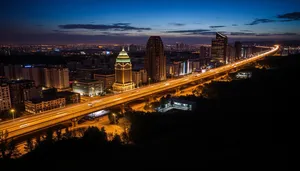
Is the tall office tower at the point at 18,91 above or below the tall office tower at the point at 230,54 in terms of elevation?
below

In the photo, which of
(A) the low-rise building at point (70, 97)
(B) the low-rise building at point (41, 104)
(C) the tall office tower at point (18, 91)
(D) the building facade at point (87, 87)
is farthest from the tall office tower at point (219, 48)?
(C) the tall office tower at point (18, 91)

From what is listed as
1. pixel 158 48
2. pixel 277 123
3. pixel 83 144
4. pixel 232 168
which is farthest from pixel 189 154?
pixel 158 48

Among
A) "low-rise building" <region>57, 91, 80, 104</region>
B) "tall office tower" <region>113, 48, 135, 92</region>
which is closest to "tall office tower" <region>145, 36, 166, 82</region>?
"tall office tower" <region>113, 48, 135, 92</region>

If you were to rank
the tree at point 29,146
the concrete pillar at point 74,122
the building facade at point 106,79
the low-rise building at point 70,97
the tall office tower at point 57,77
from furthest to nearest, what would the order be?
the building facade at point 106,79
the tall office tower at point 57,77
the low-rise building at point 70,97
the concrete pillar at point 74,122
the tree at point 29,146

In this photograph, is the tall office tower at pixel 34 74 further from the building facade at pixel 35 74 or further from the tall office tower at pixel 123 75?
the tall office tower at pixel 123 75

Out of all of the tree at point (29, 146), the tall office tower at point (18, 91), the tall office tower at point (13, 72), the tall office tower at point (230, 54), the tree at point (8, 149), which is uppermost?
the tall office tower at point (230, 54)

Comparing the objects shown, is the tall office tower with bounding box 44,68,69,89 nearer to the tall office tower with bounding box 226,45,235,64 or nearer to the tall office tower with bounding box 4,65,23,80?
the tall office tower with bounding box 4,65,23,80

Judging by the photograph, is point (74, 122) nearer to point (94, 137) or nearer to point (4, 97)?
point (94, 137)
